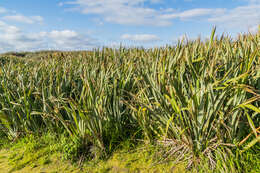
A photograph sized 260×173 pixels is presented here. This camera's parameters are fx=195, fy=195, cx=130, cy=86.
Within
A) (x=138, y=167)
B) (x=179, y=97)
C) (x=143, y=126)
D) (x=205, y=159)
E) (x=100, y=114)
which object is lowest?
(x=138, y=167)

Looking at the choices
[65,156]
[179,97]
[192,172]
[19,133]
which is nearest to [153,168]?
[192,172]

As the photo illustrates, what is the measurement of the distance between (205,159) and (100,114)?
4.17 feet

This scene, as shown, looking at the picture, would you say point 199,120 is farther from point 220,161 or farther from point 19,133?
point 19,133

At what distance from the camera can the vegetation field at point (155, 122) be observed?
1.94m

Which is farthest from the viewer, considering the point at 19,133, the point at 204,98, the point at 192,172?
the point at 19,133

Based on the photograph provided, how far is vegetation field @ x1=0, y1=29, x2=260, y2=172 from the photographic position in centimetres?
194

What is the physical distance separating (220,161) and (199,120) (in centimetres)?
45

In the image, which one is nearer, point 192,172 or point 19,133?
point 192,172

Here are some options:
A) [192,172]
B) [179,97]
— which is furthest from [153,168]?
[179,97]

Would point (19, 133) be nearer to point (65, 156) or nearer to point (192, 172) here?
point (65, 156)

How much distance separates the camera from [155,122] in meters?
2.39

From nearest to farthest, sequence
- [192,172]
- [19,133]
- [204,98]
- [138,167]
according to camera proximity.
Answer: [204,98]
[192,172]
[138,167]
[19,133]

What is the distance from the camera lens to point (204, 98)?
74.0 inches

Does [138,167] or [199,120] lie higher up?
[199,120]
